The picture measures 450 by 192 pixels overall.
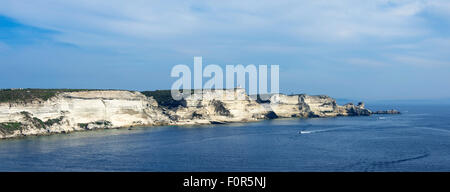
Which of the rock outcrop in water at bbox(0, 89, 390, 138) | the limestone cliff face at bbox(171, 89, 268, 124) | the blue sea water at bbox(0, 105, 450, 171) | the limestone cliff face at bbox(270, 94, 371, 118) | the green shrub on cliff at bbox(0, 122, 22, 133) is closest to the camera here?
the blue sea water at bbox(0, 105, 450, 171)

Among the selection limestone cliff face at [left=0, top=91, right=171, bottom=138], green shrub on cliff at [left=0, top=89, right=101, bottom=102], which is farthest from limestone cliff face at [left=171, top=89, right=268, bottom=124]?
green shrub on cliff at [left=0, top=89, right=101, bottom=102]

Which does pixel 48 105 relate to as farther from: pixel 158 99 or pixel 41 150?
pixel 158 99

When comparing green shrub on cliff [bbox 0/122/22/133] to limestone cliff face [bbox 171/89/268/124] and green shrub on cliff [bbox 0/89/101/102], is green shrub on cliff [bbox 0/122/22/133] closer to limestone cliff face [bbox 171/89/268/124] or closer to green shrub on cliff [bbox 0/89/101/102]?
green shrub on cliff [bbox 0/89/101/102]

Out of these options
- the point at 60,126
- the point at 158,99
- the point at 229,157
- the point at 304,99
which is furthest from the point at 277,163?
the point at 304,99

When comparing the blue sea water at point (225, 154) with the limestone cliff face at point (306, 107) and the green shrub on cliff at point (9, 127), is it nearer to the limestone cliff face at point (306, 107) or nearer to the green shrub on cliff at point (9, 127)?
the green shrub on cliff at point (9, 127)

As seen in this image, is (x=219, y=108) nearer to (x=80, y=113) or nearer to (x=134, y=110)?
(x=134, y=110)

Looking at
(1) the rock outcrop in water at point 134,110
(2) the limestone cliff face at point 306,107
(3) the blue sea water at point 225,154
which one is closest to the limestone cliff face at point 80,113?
(1) the rock outcrop in water at point 134,110

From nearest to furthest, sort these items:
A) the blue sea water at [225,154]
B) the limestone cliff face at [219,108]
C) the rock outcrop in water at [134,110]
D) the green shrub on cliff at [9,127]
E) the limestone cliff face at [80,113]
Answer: the blue sea water at [225,154] < the green shrub on cliff at [9,127] < the limestone cliff face at [80,113] < the rock outcrop in water at [134,110] < the limestone cliff face at [219,108]
